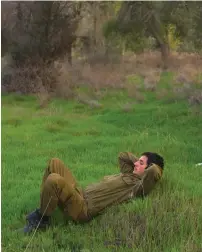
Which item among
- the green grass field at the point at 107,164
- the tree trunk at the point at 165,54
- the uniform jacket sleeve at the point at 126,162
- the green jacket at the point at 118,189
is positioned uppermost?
the tree trunk at the point at 165,54

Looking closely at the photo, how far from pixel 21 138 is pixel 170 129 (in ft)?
11.0

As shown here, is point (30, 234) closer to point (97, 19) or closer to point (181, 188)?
point (181, 188)

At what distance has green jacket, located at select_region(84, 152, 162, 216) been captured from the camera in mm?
5707

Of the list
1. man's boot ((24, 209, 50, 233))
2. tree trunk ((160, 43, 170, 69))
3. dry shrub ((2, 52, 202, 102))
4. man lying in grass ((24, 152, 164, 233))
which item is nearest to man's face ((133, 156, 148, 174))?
man lying in grass ((24, 152, 164, 233))

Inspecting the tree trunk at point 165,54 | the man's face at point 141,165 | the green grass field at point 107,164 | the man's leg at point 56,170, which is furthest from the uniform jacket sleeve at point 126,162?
the tree trunk at point 165,54

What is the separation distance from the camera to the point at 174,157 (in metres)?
8.70

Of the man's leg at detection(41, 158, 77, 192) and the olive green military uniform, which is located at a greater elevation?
the man's leg at detection(41, 158, 77, 192)

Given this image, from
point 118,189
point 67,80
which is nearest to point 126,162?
point 118,189

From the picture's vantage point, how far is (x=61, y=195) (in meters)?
5.41

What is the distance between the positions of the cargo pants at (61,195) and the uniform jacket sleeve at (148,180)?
677mm

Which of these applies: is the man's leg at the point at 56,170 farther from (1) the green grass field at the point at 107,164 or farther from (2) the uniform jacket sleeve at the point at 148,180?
(2) the uniform jacket sleeve at the point at 148,180

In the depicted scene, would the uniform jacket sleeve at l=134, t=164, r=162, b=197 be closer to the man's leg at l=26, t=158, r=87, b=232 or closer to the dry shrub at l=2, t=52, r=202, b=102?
the man's leg at l=26, t=158, r=87, b=232

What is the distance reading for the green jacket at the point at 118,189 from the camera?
571 cm

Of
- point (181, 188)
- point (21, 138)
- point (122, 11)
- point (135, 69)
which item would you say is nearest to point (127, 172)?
point (181, 188)
